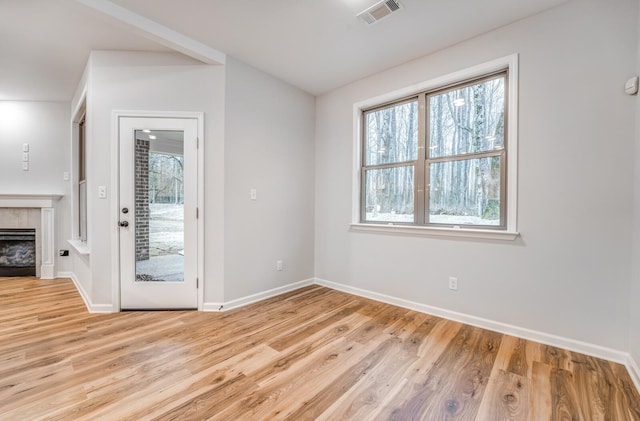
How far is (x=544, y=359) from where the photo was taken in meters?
2.04

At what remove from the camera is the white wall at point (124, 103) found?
284 cm

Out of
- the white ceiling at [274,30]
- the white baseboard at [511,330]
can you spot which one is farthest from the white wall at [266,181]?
the white baseboard at [511,330]

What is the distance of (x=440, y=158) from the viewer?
2.89m

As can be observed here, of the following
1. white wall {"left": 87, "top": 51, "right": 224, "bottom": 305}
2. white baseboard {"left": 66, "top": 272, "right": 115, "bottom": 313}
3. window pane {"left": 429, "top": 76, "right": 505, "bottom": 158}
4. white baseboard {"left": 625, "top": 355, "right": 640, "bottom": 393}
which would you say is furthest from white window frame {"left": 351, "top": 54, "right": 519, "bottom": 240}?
white baseboard {"left": 66, "top": 272, "right": 115, "bottom": 313}

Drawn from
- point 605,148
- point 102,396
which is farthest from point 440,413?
point 605,148

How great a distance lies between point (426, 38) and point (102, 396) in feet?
11.7

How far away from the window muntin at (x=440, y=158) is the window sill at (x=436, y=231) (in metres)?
0.11

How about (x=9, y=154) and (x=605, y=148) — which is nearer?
(x=605, y=148)

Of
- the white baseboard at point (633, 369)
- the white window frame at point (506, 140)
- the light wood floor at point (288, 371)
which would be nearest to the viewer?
the light wood floor at point (288, 371)

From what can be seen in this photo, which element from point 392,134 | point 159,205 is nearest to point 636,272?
point 392,134

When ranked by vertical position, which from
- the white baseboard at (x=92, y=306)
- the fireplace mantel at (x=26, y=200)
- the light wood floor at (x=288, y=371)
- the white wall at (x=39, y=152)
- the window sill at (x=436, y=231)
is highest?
the white wall at (x=39, y=152)

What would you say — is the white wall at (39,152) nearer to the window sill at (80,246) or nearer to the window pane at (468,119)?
the window sill at (80,246)

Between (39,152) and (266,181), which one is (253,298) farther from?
(39,152)

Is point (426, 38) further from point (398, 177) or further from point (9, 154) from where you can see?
point (9, 154)
